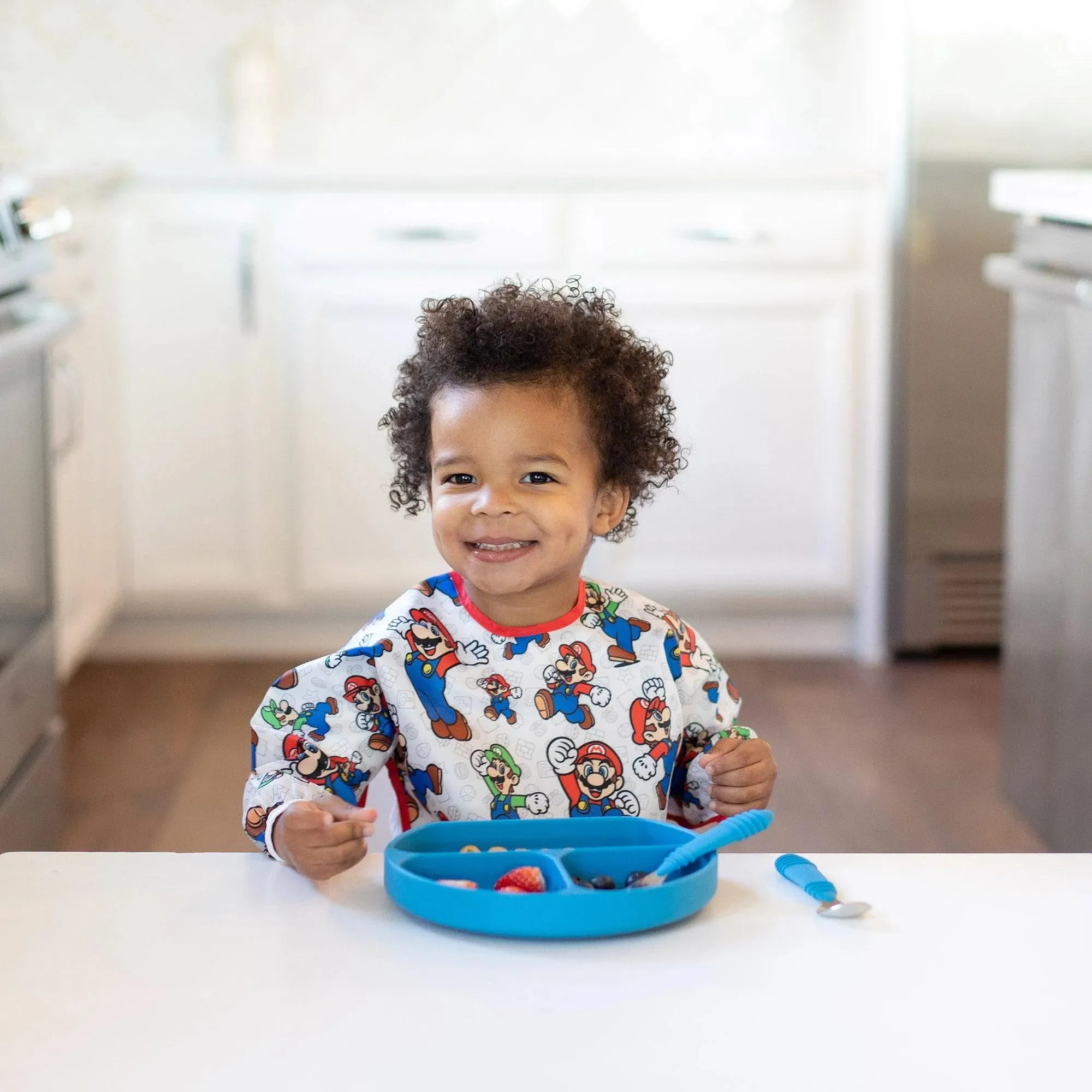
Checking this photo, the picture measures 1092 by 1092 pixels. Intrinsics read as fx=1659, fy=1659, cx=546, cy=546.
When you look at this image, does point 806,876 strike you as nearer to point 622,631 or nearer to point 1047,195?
point 622,631

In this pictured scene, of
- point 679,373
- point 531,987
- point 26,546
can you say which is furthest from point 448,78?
point 531,987

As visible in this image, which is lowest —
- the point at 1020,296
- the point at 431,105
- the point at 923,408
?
the point at 923,408

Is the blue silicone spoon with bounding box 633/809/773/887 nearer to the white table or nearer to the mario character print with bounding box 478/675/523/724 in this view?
the white table

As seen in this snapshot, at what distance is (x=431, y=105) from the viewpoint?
3693 mm

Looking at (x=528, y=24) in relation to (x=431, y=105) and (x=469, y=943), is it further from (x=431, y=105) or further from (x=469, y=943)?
(x=469, y=943)

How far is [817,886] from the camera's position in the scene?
76 centimetres

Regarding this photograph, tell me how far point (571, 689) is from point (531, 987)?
40 cm

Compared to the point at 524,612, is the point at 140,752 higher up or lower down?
lower down

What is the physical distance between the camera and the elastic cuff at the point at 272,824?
0.88 meters

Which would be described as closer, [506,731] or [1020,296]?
[506,731]

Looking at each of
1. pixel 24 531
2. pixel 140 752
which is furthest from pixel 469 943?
pixel 140 752

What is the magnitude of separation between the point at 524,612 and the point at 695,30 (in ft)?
9.55

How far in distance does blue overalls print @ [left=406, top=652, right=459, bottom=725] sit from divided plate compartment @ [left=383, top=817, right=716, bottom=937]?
0.66 feet

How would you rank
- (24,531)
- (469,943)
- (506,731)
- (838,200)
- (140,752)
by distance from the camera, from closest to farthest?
(469,943), (506,731), (24,531), (140,752), (838,200)
